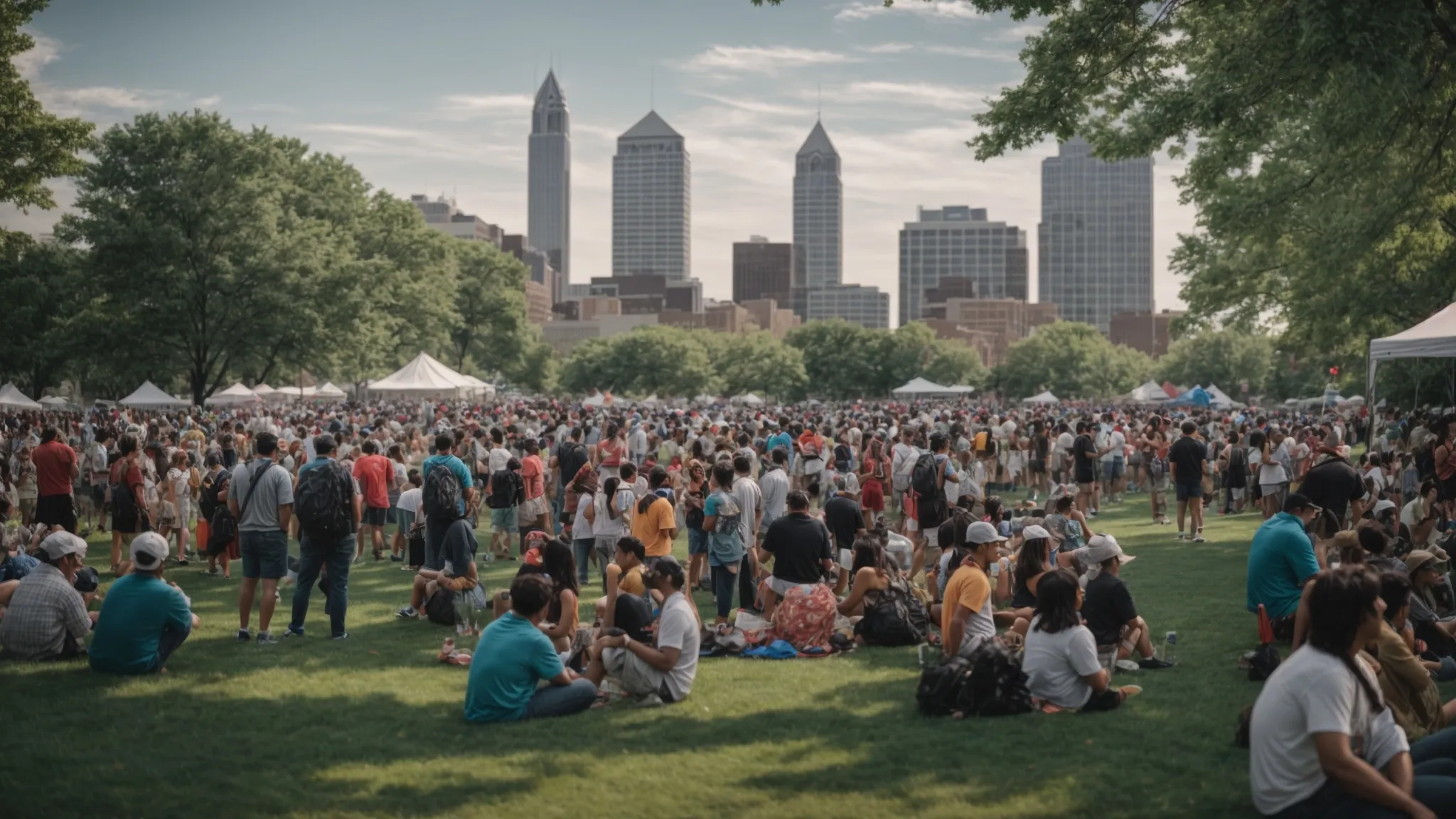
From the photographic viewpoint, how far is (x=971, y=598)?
30.9 feet

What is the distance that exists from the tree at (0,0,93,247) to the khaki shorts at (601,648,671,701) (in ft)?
61.2

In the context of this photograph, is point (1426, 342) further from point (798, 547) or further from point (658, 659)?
point (658, 659)

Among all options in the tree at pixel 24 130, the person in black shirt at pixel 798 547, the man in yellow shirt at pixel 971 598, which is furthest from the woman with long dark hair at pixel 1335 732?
the tree at pixel 24 130

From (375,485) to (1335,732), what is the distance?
1337 centimetres

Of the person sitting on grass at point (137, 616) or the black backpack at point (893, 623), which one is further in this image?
the black backpack at point (893, 623)

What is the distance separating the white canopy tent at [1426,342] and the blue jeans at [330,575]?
1304 cm

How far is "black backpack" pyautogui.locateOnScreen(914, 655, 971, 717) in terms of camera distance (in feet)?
27.0

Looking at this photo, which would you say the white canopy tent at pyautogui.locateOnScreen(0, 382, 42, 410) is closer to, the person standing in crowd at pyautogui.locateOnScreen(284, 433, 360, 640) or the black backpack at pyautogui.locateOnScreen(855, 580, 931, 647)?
the person standing in crowd at pyautogui.locateOnScreen(284, 433, 360, 640)

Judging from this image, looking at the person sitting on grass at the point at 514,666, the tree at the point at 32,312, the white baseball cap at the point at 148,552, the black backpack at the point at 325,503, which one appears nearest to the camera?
the person sitting on grass at the point at 514,666

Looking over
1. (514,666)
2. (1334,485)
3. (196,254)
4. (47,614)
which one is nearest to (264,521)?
(47,614)

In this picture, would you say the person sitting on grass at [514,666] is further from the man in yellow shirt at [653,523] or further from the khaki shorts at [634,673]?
the man in yellow shirt at [653,523]

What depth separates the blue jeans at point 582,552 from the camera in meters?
14.4

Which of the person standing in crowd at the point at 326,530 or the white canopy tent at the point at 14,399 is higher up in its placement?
the white canopy tent at the point at 14,399

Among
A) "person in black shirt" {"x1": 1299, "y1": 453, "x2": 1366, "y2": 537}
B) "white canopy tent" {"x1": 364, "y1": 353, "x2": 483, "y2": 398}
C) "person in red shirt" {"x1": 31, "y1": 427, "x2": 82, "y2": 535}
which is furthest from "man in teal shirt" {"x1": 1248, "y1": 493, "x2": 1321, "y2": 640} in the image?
"white canopy tent" {"x1": 364, "y1": 353, "x2": 483, "y2": 398}
